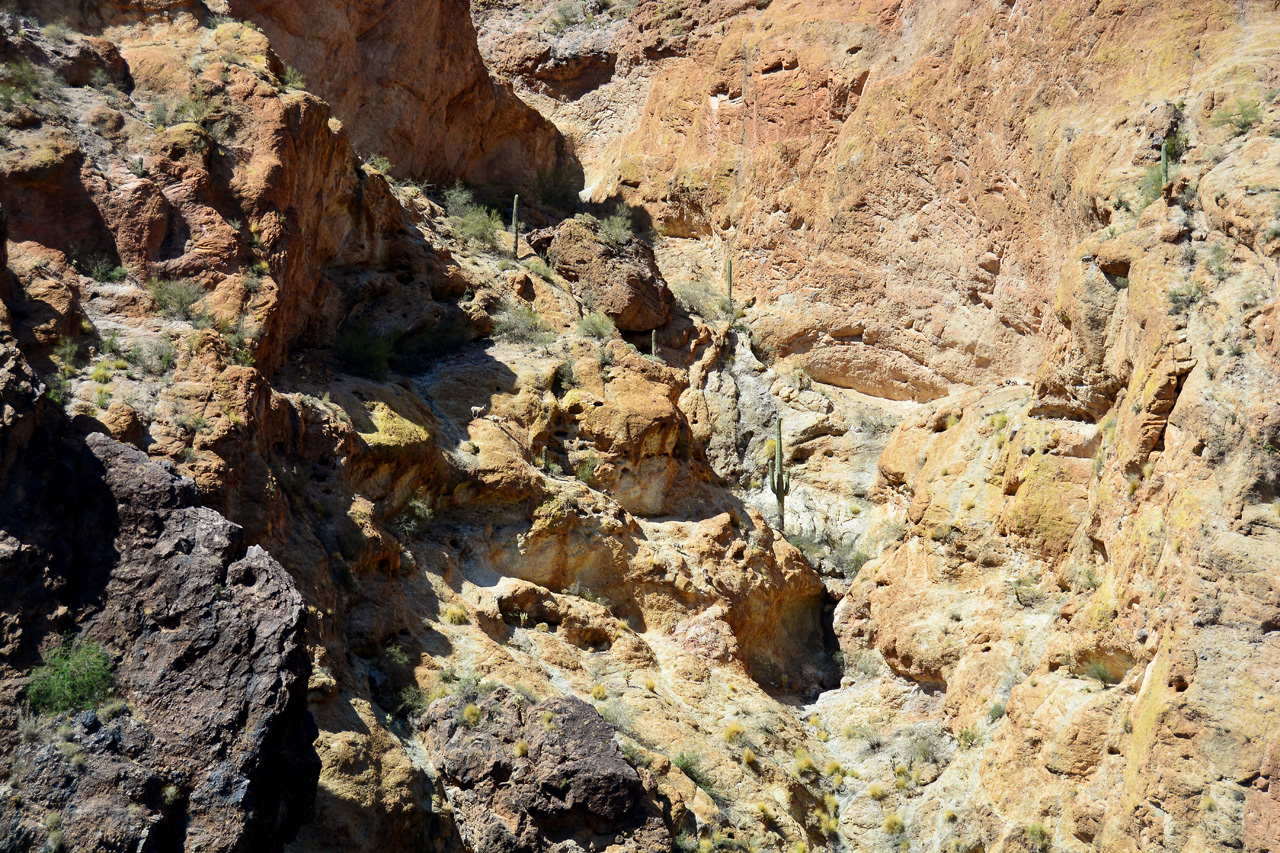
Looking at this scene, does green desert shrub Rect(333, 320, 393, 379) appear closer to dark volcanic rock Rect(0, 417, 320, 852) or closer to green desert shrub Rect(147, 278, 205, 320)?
green desert shrub Rect(147, 278, 205, 320)

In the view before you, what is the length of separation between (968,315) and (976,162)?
9.97 ft

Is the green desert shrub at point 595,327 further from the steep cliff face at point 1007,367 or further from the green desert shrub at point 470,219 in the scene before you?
the green desert shrub at point 470,219

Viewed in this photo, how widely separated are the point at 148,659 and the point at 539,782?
4305mm

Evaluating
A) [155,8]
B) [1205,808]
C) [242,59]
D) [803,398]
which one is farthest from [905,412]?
[155,8]

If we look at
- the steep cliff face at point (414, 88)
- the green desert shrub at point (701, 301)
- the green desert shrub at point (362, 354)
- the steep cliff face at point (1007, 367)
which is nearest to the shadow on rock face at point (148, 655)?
the green desert shrub at point (362, 354)

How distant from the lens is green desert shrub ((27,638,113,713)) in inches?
371

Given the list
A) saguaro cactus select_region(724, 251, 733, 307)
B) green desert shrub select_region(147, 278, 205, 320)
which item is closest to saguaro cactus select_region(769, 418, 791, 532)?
saguaro cactus select_region(724, 251, 733, 307)

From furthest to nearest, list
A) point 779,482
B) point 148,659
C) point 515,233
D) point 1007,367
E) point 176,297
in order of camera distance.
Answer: point 515,233 < point 1007,367 < point 779,482 < point 176,297 < point 148,659

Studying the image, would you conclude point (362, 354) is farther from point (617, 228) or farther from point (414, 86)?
point (414, 86)

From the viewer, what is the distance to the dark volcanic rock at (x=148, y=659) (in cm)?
912

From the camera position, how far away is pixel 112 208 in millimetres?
13945

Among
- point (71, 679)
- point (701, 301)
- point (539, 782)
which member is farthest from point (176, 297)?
point (701, 301)

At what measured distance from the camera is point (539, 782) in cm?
1207

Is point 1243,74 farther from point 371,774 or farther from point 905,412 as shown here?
point 371,774
